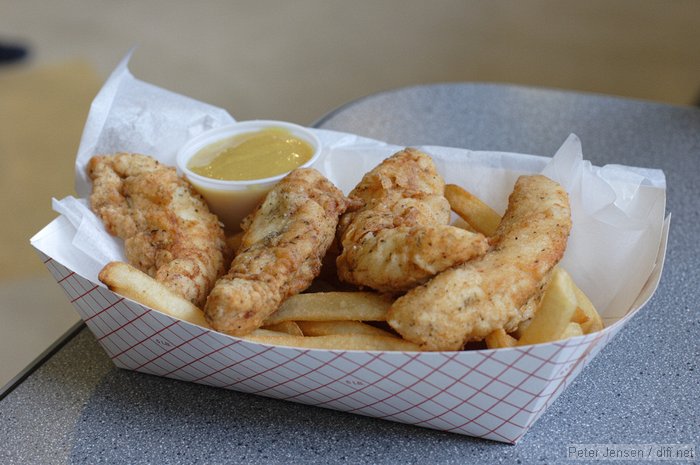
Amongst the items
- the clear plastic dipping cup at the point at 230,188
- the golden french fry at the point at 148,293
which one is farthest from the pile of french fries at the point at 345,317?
the clear plastic dipping cup at the point at 230,188

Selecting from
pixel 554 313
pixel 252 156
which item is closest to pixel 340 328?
pixel 554 313

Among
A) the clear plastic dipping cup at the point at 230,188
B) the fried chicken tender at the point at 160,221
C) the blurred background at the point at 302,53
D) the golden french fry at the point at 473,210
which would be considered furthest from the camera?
the blurred background at the point at 302,53

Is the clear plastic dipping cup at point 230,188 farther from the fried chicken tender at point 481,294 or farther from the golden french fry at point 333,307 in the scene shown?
the fried chicken tender at point 481,294

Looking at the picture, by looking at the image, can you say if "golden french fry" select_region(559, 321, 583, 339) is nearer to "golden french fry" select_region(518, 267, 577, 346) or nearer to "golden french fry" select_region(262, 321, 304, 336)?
"golden french fry" select_region(518, 267, 577, 346)

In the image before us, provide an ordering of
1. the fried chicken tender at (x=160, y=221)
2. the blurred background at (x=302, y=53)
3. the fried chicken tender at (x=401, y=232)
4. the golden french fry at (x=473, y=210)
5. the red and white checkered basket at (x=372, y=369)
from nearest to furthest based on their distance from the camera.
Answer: the red and white checkered basket at (x=372, y=369)
the fried chicken tender at (x=401, y=232)
the fried chicken tender at (x=160, y=221)
the golden french fry at (x=473, y=210)
the blurred background at (x=302, y=53)

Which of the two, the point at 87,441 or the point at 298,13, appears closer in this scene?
the point at 87,441

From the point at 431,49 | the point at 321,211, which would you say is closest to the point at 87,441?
the point at 321,211

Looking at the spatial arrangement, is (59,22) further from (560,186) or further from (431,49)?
(560,186)
